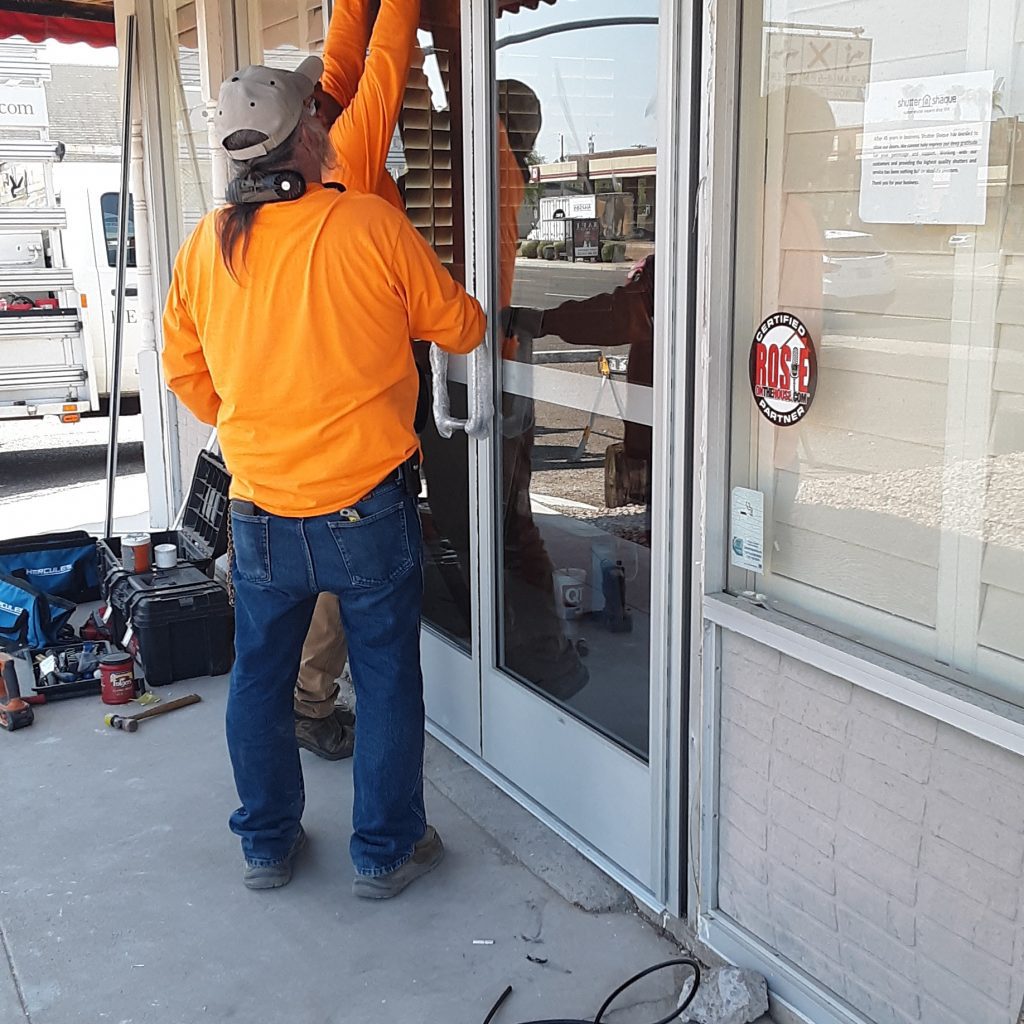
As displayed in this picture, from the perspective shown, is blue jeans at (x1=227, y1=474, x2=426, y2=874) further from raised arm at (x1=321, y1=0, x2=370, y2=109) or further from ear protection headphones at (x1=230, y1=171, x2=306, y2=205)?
raised arm at (x1=321, y1=0, x2=370, y2=109)

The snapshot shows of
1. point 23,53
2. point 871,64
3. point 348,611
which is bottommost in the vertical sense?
point 348,611

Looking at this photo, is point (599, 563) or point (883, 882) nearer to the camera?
point (883, 882)

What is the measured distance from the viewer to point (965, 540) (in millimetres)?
2062

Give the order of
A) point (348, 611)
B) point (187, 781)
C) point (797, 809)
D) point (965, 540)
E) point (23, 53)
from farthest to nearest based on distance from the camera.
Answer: point (23, 53) < point (187, 781) < point (348, 611) < point (797, 809) < point (965, 540)

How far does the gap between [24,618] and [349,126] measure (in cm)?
261

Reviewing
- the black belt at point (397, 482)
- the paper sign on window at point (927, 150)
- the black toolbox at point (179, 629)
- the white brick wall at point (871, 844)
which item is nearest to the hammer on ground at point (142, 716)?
the black toolbox at point (179, 629)

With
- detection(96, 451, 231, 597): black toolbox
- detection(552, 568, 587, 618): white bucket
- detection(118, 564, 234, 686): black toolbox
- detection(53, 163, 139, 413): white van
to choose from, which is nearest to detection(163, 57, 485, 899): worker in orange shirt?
detection(552, 568, 587, 618): white bucket

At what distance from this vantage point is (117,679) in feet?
14.1

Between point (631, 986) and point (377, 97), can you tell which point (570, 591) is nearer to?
point (631, 986)

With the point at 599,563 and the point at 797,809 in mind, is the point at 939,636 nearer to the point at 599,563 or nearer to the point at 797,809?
the point at 797,809

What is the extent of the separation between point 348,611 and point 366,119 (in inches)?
51.4

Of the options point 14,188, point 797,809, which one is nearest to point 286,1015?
point 797,809

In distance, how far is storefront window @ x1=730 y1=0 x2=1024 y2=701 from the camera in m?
1.94

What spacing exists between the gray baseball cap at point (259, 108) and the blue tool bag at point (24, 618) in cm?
273
